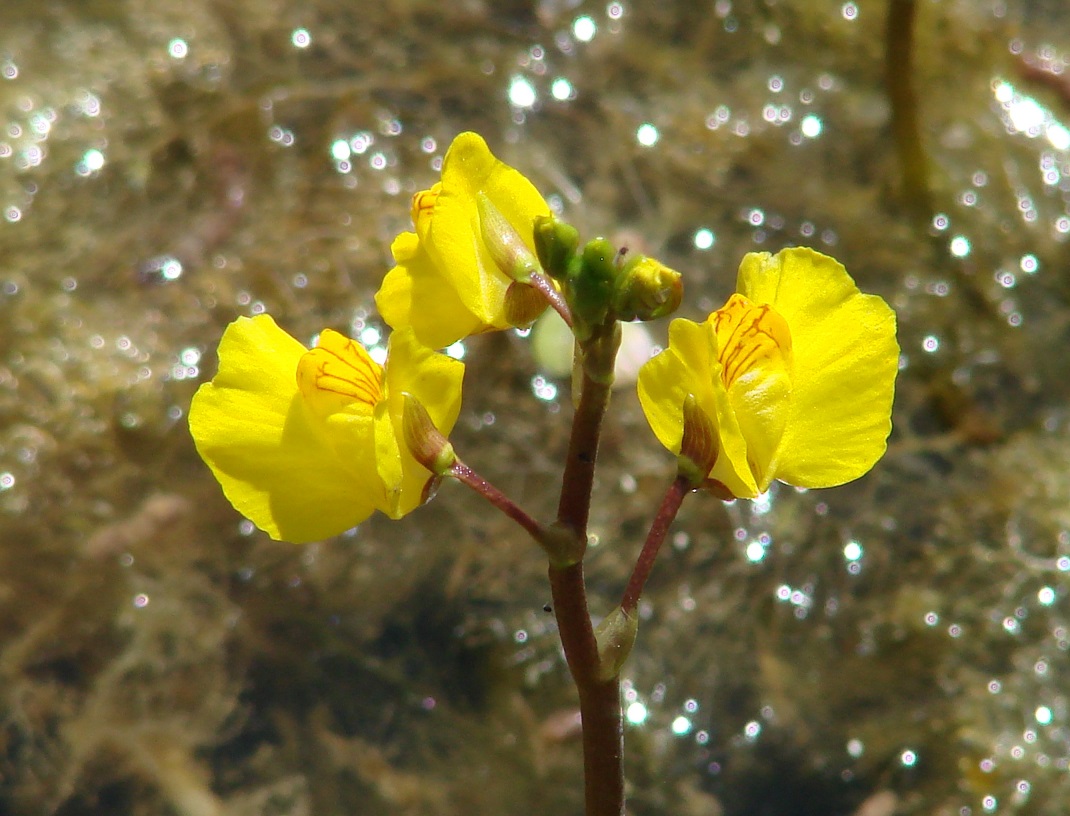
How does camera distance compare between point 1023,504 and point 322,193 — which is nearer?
point 1023,504

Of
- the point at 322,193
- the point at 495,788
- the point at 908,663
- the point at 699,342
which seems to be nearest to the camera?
the point at 699,342

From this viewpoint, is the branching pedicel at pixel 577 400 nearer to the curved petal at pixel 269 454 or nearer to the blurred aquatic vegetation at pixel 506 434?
the curved petal at pixel 269 454

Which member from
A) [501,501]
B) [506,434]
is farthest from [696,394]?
[506,434]

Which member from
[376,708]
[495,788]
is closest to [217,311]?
[376,708]

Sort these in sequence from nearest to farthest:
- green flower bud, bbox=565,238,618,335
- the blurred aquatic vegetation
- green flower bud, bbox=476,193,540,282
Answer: green flower bud, bbox=565,238,618,335 → green flower bud, bbox=476,193,540,282 → the blurred aquatic vegetation

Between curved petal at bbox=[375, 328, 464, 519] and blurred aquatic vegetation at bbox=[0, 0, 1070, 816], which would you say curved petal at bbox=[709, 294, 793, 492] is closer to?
curved petal at bbox=[375, 328, 464, 519]

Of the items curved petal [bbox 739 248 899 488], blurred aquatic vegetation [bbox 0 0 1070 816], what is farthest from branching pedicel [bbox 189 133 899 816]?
blurred aquatic vegetation [bbox 0 0 1070 816]

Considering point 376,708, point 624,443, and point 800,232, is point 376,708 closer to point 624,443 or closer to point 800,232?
point 624,443
